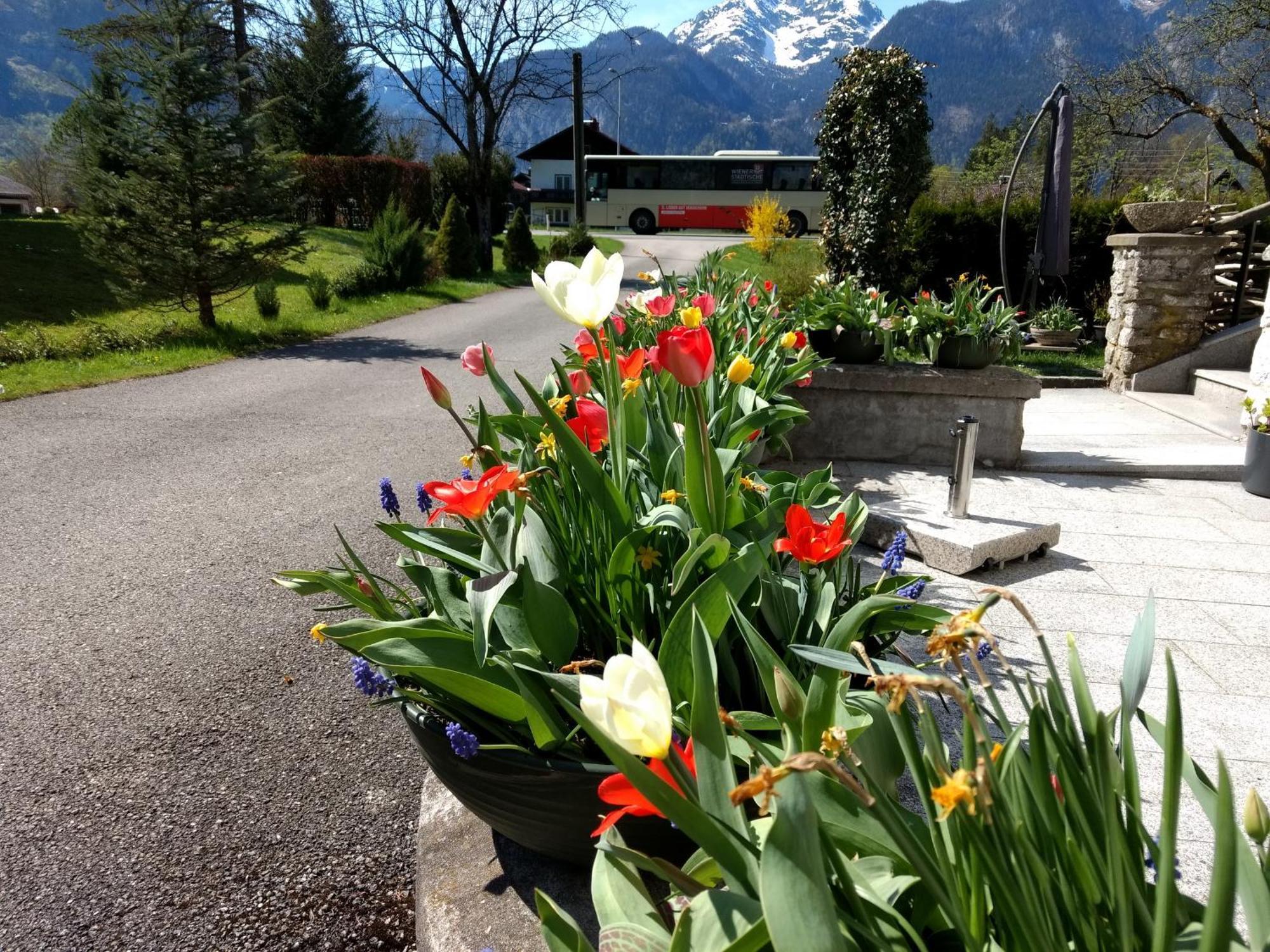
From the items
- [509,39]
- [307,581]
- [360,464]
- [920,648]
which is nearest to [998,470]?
[920,648]

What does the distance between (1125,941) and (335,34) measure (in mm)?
25762

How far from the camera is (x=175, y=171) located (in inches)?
344

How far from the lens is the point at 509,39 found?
60.5 ft

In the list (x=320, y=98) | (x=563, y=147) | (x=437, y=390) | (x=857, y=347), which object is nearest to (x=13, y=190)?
(x=320, y=98)

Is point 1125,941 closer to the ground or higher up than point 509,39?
closer to the ground

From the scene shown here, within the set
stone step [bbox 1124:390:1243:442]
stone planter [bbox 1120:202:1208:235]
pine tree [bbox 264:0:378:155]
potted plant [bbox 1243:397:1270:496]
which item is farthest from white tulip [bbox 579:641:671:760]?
pine tree [bbox 264:0:378:155]

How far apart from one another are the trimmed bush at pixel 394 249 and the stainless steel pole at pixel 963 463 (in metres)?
12.6

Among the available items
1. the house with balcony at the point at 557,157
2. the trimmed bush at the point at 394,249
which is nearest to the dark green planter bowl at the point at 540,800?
the trimmed bush at the point at 394,249

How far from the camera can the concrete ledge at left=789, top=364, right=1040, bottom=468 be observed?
4.62 metres

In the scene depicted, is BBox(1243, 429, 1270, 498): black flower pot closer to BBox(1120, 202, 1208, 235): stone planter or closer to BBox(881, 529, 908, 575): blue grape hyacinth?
BBox(881, 529, 908, 575): blue grape hyacinth

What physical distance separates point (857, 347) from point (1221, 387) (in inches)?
161

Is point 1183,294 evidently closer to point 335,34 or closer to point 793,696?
point 793,696

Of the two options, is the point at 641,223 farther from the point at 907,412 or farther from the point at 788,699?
the point at 788,699

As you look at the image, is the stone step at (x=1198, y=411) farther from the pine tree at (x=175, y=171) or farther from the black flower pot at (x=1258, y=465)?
the pine tree at (x=175, y=171)
